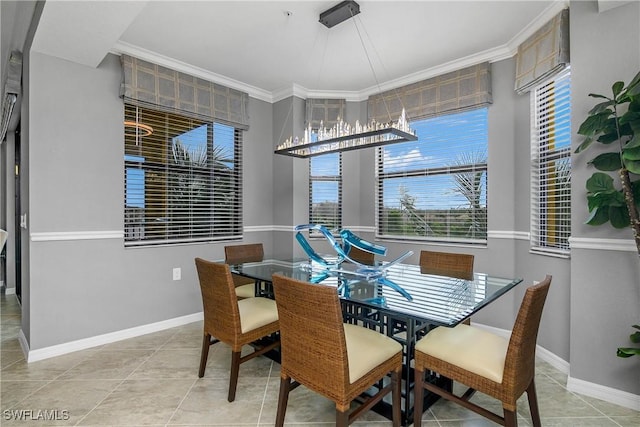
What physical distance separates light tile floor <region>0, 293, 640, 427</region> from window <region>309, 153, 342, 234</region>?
2.12 m

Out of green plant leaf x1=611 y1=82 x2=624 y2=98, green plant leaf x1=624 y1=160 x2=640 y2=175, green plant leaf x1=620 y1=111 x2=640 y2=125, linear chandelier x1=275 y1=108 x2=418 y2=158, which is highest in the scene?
green plant leaf x1=611 y1=82 x2=624 y2=98

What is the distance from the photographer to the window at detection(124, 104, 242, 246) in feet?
10.6

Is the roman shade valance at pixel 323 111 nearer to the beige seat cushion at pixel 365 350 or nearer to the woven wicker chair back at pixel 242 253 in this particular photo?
the woven wicker chair back at pixel 242 253

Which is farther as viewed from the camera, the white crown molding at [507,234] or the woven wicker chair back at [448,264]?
the white crown molding at [507,234]

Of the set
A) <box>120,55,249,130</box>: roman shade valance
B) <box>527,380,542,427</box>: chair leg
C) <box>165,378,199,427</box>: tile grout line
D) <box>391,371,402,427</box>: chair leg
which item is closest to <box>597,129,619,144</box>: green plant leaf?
<box>527,380,542,427</box>: chair leg

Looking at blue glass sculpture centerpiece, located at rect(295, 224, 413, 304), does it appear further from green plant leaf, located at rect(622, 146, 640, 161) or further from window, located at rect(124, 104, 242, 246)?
window, located at rect(124, 104, 242, 246)

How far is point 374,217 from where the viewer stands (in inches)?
164

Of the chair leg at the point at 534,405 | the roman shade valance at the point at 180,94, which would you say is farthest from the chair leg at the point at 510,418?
the roman shade valance at the point at 180,94

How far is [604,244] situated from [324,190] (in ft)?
9.54

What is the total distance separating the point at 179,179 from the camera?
3.55 meters

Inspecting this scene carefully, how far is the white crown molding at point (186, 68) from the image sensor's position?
3037mm

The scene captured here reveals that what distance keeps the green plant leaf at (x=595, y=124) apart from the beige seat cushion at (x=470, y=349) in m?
1.33

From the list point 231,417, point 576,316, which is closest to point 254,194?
point 231,417

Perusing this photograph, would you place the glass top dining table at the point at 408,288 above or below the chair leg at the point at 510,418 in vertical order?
above
